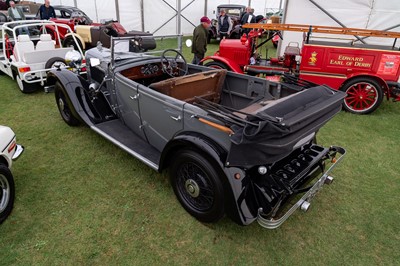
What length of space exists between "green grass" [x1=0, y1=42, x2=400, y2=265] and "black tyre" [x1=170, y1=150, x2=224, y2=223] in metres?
0.18

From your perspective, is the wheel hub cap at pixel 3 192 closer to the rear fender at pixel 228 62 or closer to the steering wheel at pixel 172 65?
the steering wheel at pixel 172 65

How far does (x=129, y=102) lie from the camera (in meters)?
3.87

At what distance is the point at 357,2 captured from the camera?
9641 millimetres

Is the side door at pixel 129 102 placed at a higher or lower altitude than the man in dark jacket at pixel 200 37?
lower

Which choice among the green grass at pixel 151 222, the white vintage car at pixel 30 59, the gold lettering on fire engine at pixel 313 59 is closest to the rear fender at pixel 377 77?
the gold lettering on fire engine at pixel 313 59

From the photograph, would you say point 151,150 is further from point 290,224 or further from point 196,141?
point 290,224

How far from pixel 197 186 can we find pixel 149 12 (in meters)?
16.8

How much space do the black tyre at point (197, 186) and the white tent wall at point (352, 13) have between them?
9.51 m

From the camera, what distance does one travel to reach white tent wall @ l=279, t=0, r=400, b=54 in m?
9.41

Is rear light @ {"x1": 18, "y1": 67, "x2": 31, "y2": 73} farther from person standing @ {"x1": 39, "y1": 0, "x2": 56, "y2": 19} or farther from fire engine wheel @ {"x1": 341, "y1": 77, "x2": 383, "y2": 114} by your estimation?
fire engine wheel @ {"x1": 341, "y1": 77, "x2": 383, "y2": 114}

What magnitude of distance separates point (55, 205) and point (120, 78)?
1857 mm

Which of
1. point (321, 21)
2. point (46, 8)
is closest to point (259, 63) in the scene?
point (321, 21)

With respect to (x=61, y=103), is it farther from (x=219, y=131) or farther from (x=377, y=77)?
(x=377, y=77)

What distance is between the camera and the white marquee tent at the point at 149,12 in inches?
645
